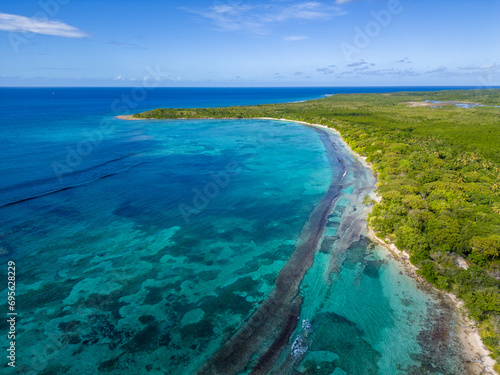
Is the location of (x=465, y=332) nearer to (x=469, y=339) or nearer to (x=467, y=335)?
(x=467, y=335)

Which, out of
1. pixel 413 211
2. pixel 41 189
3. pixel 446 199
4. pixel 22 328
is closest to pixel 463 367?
pixel 413 211

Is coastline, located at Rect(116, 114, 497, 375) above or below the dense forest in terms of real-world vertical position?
below

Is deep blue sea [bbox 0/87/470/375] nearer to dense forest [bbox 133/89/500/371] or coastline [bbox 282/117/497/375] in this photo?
coastline [bbox 282/117/497/375]

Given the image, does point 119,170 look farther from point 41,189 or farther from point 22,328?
point 22,328

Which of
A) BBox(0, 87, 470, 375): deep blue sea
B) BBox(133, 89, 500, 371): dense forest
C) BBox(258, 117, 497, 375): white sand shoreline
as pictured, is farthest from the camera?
BBox(133, 89, 500, 371): dense forest

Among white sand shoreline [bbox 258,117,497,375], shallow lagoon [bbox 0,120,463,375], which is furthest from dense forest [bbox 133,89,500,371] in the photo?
shallow lagoon [bbox 0,120,463,375]

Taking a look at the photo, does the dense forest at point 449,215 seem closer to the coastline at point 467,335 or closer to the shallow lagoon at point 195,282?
the coastline at point 467,335

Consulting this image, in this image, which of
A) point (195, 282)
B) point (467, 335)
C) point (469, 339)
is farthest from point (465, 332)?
point (195, 282)

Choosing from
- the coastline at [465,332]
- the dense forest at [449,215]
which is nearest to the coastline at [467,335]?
the coastline at [465,332]
